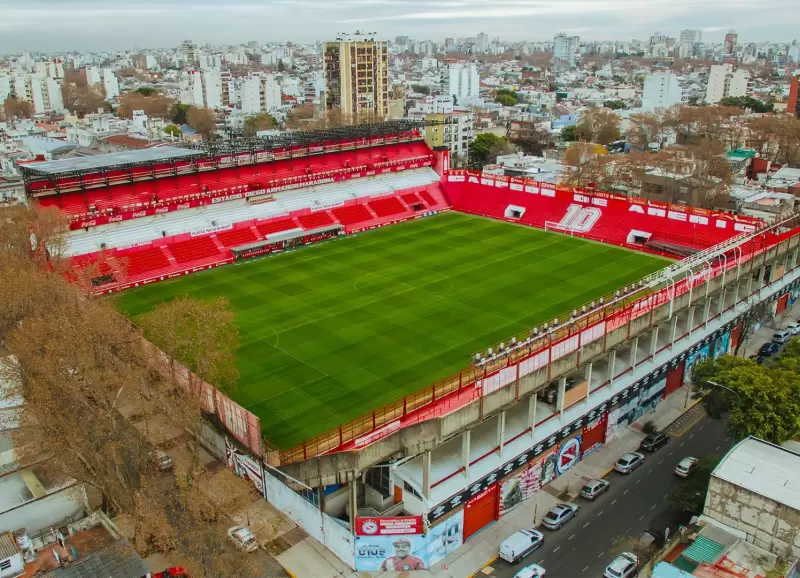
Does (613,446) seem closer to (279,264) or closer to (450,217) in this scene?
(279,264)

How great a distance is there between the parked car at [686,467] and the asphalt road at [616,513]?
26 centimetres

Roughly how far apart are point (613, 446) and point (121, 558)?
1927 cm

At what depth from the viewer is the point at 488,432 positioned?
2533cm

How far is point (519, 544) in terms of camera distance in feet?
74.0

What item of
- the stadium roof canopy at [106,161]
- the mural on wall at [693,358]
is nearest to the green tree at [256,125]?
the stadium roof canopy at [106,161]

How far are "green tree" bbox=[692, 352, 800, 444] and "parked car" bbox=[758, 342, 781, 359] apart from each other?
11.5 meters

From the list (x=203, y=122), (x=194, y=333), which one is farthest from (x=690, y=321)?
(x=203, y=122)

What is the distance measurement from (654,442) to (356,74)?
113 meters

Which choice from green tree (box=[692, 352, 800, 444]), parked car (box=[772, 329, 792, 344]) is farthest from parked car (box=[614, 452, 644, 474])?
parked car (box=[772, 329, 792, 344])

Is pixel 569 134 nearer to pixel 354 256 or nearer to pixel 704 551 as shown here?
pixel 354 256

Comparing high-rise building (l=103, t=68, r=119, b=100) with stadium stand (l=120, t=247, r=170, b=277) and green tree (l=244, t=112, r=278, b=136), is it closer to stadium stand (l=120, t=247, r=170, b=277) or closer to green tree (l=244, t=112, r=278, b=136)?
green tree (l=244, t=112, r=278, b=136)

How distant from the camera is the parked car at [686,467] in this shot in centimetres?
2669

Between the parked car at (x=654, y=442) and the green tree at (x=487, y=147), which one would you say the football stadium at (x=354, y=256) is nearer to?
the parked car at (x=654, y=442)

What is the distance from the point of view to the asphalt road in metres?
22.3
